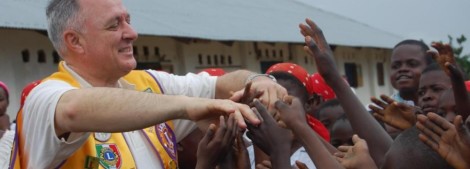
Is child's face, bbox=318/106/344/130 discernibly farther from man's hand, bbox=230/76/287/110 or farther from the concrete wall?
the concrete wall

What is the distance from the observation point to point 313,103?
417 cm

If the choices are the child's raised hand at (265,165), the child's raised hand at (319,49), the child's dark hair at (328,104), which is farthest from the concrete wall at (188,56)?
the child's raised hand at (265,165)

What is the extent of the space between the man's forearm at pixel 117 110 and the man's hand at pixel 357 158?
2.49 feet

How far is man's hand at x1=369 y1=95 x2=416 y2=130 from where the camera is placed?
3.06 metres

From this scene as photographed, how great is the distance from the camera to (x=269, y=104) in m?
2.53

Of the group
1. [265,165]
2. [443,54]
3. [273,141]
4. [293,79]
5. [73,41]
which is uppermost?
[73,41]

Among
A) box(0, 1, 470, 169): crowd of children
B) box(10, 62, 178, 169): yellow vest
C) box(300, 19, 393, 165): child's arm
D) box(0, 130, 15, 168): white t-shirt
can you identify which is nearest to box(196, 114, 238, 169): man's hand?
box(0, 1, 470, 169): crowd of children

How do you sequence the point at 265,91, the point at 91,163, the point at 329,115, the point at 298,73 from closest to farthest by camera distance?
the point at 91,163 → the point at 265,91 → the point at 298,73 → the point at 329,115

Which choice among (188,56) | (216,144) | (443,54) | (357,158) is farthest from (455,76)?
(188,56)

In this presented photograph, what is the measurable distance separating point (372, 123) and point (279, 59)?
1140 centimetres

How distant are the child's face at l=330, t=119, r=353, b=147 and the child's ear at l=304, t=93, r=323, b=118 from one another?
0.18 metres

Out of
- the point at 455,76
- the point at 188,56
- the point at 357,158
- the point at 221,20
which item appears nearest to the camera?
the point at 357,158

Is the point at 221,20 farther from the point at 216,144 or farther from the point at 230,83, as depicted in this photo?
the point at 216,144

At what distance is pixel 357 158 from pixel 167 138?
646 mm
